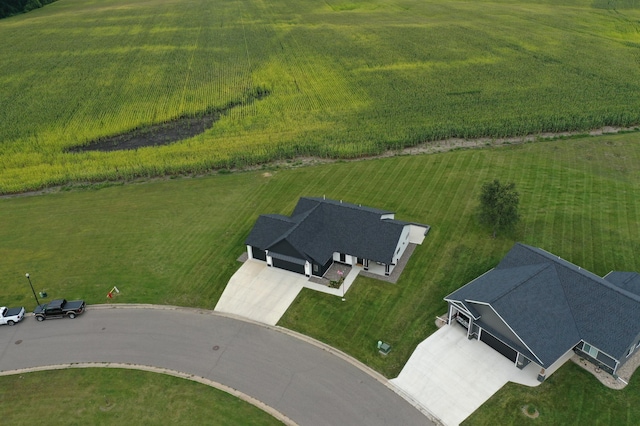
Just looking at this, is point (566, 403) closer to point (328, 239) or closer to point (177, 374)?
point (328, 239)

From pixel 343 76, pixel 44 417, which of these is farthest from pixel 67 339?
pixel 343 76

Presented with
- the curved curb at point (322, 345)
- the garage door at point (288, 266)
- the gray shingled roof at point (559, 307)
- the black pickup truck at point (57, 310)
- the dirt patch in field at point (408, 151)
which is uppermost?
the gray shingled roof at point (559, 307)

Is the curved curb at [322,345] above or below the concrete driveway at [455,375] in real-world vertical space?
above

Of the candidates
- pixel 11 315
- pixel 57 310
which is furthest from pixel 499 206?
pixel 11 315

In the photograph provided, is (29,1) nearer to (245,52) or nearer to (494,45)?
(245,52)

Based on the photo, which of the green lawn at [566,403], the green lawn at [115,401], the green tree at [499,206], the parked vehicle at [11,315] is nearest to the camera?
the green lawn at [566,403]

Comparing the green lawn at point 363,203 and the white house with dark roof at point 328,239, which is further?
the white house with dark roof at point 328,239

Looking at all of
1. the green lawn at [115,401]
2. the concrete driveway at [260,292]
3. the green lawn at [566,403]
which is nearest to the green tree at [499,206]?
the green lawn at [566,403]

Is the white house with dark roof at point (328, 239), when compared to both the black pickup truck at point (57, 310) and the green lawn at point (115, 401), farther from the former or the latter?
the black pickup truck at point (57, 310)
